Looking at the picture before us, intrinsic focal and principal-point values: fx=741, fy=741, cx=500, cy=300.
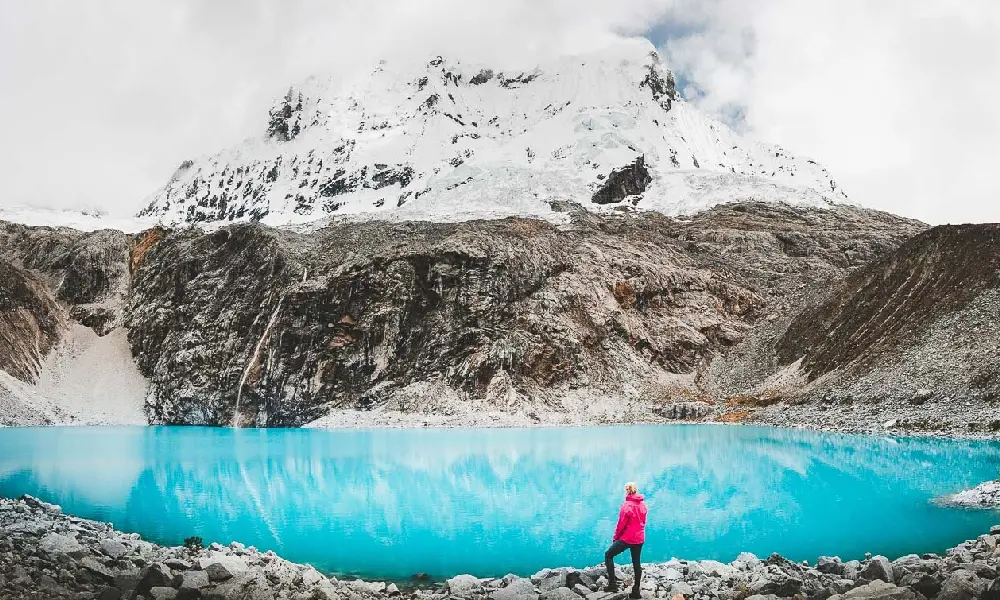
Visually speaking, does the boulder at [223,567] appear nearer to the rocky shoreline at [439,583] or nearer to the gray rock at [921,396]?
the rocky shoreline at [439,583]

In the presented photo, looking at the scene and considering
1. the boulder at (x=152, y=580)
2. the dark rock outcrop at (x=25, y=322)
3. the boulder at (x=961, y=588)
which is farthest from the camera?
the dark rock outcrop at (x=25, y=322)

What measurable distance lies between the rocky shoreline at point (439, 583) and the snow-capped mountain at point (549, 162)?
4079 inches

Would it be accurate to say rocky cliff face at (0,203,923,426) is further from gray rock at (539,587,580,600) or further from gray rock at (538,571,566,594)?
gray rock at (539,587,580,600)

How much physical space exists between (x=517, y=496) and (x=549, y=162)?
131m

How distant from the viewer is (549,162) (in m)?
151

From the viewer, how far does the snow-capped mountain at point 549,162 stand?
13162 centimetres

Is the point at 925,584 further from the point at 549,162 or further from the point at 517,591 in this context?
the point at 549,162

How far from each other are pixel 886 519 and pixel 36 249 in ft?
411

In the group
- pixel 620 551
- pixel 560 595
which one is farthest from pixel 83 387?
pixel 620 551

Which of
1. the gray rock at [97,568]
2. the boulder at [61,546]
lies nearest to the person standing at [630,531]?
the gray rock at [97,568]

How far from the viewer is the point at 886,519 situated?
65.7 feet

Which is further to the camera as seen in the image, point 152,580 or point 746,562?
point 746,562

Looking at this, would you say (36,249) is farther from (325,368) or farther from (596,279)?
(596,279)

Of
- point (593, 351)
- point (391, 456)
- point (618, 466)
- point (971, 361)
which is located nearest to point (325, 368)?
point (593, 351)
